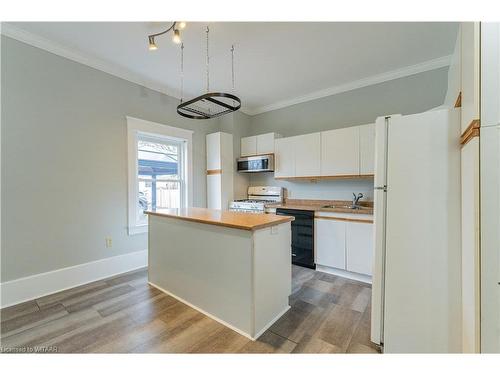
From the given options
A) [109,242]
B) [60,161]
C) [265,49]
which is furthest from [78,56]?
[109,242]

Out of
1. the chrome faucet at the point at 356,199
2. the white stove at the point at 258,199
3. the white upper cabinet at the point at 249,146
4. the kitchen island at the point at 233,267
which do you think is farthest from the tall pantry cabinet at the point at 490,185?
the white upper cabinet at the point at 249,146

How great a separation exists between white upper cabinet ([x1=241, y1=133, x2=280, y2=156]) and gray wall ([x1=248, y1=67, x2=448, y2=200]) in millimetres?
385

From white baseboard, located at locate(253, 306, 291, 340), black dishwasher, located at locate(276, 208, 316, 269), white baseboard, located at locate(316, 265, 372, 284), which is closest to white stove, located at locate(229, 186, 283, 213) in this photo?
black dishwasher, located at locate(276, 208, 316, 269)

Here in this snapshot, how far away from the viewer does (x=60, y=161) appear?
257 cm

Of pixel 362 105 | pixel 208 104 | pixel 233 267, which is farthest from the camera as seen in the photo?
pixel 208 104

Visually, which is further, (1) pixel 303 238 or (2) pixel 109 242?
(1) pixel 303 238

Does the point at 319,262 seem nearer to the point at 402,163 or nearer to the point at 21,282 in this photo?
the point at 402,163

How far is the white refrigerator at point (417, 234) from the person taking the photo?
1.39m

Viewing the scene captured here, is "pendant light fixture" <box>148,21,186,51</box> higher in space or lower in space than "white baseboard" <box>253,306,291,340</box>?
higher

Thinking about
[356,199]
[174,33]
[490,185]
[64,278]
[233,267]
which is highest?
[174,33]

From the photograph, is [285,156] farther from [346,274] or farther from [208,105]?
[346,274]

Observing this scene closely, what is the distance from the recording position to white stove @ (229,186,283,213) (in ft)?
12.5

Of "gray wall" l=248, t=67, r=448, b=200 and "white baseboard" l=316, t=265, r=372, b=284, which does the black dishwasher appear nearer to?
"white baseboard" l=316, t=265, r=372, b=284

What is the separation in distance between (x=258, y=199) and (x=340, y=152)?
1.88m
